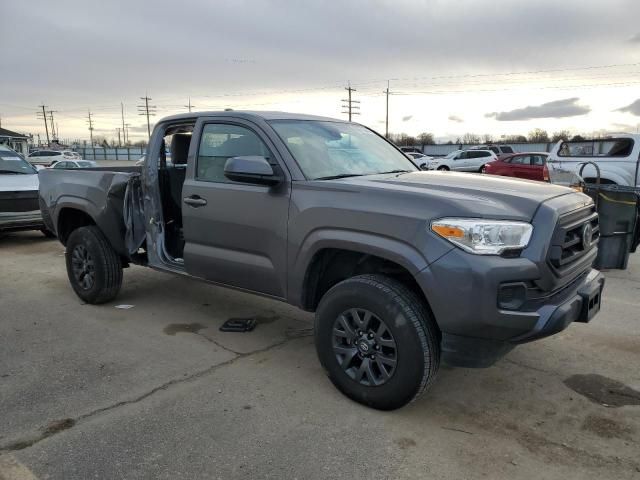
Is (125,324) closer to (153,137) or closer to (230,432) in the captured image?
(153,137)

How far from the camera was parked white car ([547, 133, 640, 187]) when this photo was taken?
10.0m

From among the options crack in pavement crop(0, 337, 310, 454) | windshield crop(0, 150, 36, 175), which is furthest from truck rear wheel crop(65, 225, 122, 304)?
windshield crop(0, 150, 36, 175)

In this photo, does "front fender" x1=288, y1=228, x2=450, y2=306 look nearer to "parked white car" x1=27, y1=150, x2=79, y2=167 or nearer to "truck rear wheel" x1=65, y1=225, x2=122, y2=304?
"truck rear wheel" x1=65, y1=225, x2=122, y2=304

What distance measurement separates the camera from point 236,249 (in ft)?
12.8

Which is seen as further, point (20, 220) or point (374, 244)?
point (20, 220)

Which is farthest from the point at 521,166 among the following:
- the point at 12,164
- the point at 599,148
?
the point at 12,164

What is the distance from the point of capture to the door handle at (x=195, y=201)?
411cm

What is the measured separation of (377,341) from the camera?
309 centimetres

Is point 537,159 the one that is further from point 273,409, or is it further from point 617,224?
point 273,409

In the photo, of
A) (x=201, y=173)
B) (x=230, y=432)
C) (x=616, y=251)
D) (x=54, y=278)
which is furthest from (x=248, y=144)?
(x=616, y=251)

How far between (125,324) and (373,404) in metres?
2.75

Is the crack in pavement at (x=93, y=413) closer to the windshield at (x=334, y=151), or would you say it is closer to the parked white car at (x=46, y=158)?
the windshield at (x=334, y=151)

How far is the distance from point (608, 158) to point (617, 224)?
170 inches

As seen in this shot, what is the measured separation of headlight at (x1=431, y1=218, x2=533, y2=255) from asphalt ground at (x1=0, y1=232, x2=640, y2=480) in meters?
1.11
